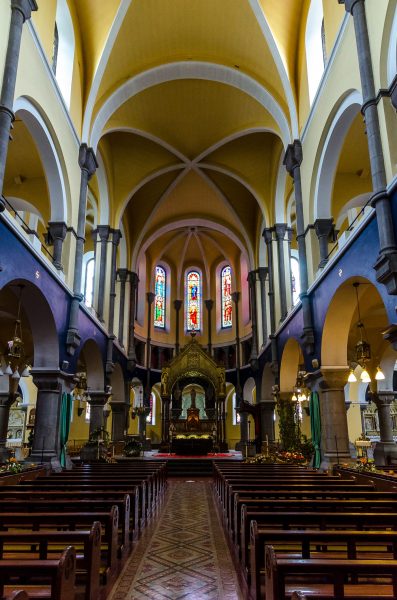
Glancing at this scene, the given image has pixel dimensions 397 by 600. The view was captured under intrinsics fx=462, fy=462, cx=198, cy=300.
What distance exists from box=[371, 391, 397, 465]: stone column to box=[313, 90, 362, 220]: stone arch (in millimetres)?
9484

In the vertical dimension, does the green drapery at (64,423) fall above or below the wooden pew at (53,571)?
above

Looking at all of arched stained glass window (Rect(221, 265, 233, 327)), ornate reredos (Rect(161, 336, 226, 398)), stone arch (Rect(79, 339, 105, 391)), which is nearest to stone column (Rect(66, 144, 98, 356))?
stone arch (Rect(79, 339, 105, 391))

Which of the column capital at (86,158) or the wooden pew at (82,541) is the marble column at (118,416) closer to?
the column capital at (86,158)

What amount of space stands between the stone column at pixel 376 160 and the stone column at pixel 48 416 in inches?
390

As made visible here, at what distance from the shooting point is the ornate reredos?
29.0 m

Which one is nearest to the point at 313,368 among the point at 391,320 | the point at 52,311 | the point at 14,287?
the point at 391,320

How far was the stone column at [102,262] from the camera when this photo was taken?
21253 millimetres

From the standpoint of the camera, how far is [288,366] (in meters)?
20.3

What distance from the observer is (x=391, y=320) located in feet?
28.5

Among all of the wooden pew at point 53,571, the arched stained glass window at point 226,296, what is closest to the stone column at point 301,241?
the wooden pew at point 53,571

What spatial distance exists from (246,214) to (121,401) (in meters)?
13.4

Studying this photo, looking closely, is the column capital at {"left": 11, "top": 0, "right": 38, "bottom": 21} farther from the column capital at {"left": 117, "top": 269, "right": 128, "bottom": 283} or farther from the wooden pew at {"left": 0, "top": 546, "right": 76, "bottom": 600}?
the column capital at {"left": 117, "top": 269, "right": 128, "bottom": 283}

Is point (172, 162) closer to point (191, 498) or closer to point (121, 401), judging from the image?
point (121, 401)

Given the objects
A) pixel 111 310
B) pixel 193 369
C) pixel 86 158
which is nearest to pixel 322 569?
pixel 86 158
